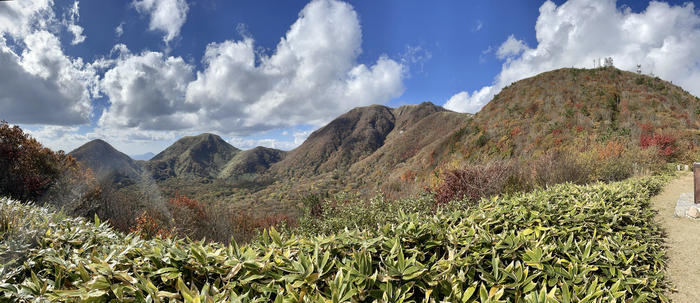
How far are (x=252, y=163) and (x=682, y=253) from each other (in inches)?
5279

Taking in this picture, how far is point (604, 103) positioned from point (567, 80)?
561 cm

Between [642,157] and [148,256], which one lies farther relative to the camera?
[642,157]

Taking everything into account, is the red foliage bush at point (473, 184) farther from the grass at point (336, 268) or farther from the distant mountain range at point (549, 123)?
the grass at point (336, 268)

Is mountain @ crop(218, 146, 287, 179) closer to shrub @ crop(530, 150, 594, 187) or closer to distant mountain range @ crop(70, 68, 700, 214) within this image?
distant mountain range @ crop(70, 68, 700, 214)

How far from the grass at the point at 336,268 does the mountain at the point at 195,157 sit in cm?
12834

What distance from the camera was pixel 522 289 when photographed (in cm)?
183

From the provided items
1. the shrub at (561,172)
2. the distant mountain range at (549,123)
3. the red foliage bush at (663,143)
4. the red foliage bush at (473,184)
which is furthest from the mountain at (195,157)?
the red foliage bush at (663,143)

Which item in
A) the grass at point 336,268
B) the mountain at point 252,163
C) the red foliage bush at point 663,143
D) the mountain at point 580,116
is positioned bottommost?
the mountain at point 252,163

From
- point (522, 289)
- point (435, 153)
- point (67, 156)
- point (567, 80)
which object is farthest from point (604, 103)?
point (67, 156)

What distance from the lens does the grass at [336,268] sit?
155 centimetres

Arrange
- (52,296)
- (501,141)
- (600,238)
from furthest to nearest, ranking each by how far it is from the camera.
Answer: (501,141) → (600,238) → (52,296)

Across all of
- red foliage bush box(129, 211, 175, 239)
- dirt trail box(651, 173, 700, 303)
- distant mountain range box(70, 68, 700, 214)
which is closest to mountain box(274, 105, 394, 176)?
distant mountain range box(70, 68, 700, 214)

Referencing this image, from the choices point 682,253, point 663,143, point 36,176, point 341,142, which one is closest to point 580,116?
point 663,143

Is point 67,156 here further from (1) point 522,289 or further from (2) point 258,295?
(1) point 522,289
